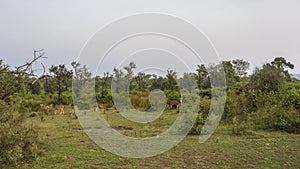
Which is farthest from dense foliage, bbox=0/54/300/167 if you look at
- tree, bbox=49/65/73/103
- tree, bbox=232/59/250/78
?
tree, bbox=232/59/250/78

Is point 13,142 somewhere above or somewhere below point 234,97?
below

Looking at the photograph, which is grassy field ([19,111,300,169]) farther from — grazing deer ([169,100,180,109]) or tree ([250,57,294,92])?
tree ([250,57,294,92])

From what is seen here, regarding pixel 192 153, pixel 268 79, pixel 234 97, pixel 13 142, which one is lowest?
pixel 192 153

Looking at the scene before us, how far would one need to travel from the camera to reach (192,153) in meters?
6.73

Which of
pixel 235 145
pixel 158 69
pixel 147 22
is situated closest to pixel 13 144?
pixel 147 22

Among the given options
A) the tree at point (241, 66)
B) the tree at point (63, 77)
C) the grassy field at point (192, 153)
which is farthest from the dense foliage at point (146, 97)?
the tree at point (241, 66)

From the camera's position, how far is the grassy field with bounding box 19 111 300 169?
579 centimetres

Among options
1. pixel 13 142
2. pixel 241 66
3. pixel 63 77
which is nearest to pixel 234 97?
pixel 13 142

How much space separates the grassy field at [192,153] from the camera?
5.79 meters

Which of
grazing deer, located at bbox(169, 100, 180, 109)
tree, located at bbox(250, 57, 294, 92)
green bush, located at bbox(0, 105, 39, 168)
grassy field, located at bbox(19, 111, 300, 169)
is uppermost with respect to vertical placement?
tree, located at bbox(250, 57, 294, 92)

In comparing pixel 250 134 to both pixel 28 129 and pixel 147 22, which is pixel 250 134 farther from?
pixel 28 129

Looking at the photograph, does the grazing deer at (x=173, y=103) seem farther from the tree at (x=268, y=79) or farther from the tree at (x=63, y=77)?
the tree at (x=63, y=77)

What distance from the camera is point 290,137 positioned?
8.68 metres

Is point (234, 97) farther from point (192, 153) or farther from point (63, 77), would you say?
point (63, 77)
